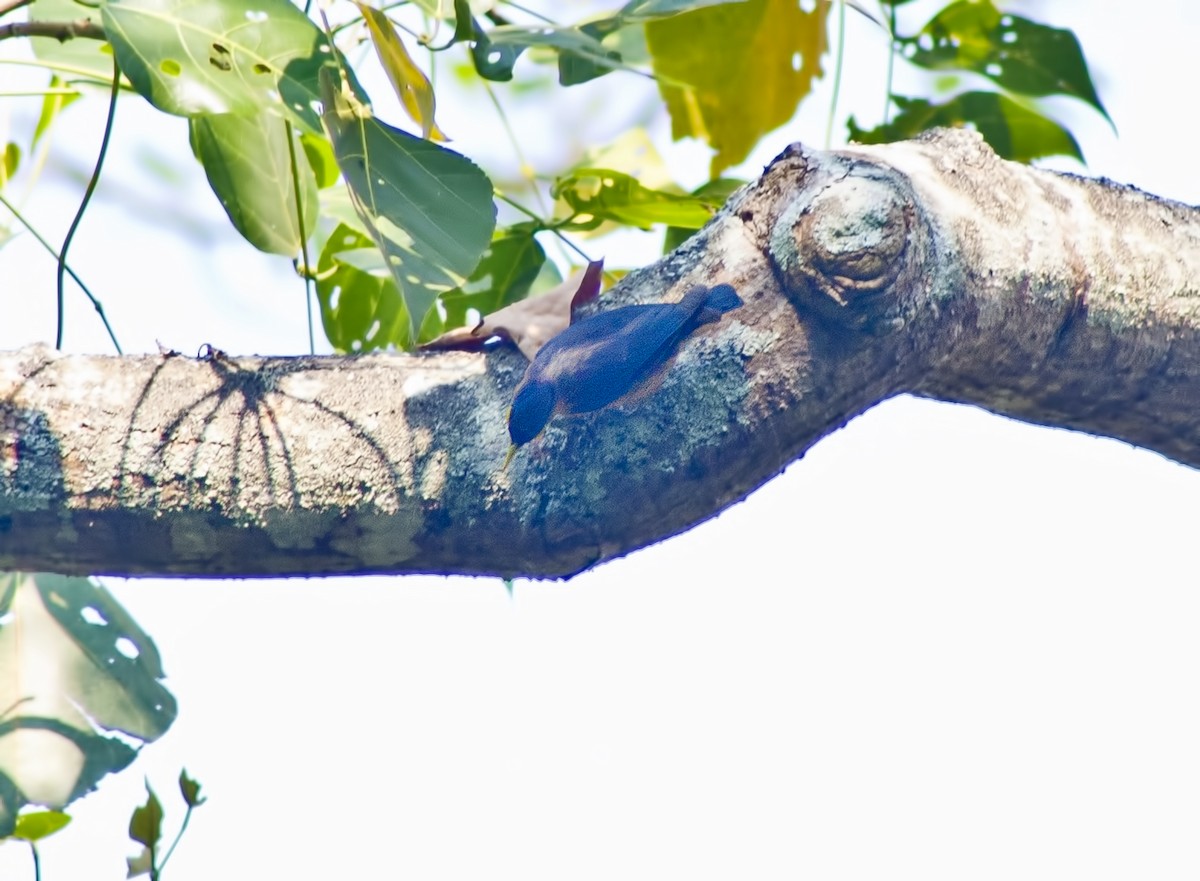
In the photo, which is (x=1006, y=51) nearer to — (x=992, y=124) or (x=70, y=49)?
(x=992, y=124)

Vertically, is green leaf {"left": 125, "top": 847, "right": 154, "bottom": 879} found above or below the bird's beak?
below

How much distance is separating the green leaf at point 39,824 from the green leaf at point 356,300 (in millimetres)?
636

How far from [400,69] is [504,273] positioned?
504 millimetres

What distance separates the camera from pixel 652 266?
1.11 meters

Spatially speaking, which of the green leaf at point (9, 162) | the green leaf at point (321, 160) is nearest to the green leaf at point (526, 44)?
the green leaf at point (321, 160)

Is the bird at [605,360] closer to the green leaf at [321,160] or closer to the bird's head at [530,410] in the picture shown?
the bird's head at [530,410]

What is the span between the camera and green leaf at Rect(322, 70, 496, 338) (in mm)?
979

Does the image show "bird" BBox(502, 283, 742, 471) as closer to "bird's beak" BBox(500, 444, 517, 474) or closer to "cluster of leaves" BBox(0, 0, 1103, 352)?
"bird's beak" BBox(500, 444, 517, 474)

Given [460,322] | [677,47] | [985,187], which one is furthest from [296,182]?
[985,187]

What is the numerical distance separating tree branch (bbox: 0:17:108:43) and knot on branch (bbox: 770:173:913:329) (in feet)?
2.23

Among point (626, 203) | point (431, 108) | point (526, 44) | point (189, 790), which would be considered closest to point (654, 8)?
point (526, 44)

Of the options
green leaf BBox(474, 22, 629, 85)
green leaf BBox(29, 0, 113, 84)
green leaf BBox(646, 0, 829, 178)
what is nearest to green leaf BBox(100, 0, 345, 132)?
green leaf BBox(474, 22, 629, 85)

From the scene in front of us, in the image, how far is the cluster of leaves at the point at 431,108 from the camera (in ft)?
3.28

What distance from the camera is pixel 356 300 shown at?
1.50 metres
